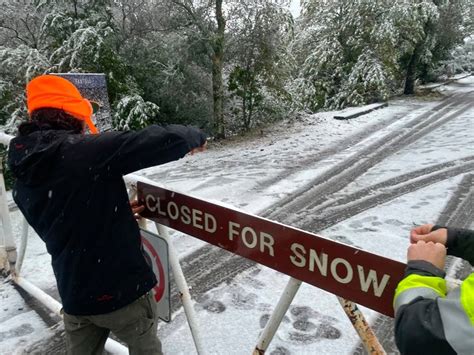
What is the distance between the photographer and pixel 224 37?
32.9ft

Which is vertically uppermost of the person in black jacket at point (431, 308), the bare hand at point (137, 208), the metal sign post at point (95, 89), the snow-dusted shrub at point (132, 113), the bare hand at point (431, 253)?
the metal sign post at point (95, 89)

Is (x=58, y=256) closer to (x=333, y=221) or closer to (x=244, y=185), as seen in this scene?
(x=333, y=221)

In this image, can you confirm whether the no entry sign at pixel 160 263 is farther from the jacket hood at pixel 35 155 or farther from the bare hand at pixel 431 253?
the bare hand at pixel 431 253

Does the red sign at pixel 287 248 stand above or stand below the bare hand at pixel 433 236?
below

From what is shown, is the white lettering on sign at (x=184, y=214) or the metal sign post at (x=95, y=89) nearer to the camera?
the white lettering on sign at (x=184, y=214)

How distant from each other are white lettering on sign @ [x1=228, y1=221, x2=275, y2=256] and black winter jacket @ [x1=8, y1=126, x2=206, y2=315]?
420 millimetres

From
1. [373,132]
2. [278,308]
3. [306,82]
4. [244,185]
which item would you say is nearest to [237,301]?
[278,308]

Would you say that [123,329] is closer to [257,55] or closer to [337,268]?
[337,268]

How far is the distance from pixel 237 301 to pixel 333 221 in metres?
2.03

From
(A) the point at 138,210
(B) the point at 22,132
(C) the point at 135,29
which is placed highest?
(C) the point at 135,29

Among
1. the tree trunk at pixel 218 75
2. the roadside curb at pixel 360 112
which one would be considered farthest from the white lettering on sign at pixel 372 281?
the roadside curb at pixel 360 112

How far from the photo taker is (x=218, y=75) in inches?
400

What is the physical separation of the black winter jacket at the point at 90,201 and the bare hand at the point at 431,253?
88 centimetres

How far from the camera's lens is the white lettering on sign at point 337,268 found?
4.73ft
